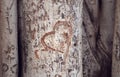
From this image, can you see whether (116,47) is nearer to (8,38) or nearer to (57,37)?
(57,37)

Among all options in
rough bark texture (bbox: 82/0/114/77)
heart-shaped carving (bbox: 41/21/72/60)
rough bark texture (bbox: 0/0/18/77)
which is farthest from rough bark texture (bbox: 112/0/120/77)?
rough bark texture (bbox: 0/0/18/77)

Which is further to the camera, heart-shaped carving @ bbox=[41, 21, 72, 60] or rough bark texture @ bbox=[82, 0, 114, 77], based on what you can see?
rough bark texture @ bbox=[82, 0, 114, 77]

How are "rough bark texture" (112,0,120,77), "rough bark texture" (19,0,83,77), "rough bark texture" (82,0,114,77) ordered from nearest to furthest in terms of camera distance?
"rough bark texture" (19,0,83,77) < "rough bark texture" (112,0,120,77) < "rough bark texture" (82,0,114,77)

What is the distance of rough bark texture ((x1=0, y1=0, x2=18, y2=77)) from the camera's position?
151cm

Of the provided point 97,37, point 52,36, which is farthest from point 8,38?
point 97,37

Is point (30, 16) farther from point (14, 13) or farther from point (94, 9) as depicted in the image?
point (94, 9)

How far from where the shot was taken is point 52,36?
1354mm

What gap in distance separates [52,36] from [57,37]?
0.06 feet

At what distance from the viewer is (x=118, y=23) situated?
4.90 feet

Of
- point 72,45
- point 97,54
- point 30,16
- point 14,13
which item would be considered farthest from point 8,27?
point 97,54

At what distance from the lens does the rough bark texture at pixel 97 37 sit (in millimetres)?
1607

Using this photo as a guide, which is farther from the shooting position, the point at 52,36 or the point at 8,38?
the point at 8,38

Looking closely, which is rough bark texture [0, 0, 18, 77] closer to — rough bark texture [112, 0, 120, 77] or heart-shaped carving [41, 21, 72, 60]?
heart-shaped carving [41, 21, 72, 60]

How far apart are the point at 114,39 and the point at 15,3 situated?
0.45 meters
